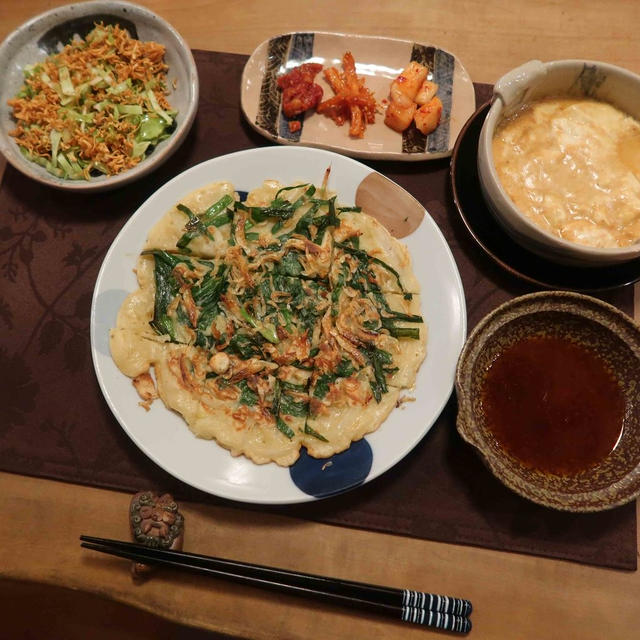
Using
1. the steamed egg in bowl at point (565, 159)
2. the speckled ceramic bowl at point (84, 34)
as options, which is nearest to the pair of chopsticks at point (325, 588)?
the steamed egg in bowl at point (565, 159)

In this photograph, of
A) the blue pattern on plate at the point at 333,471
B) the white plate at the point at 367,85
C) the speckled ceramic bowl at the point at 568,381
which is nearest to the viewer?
the speckled ceramic bowl at the point at 568,381

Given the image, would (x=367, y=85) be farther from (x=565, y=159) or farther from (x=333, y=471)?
(x=333, y=471)

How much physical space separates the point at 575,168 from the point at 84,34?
2.42 meters

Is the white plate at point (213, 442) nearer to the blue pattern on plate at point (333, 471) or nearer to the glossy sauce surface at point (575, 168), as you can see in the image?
the blue pattern on plate at point (333, 471)

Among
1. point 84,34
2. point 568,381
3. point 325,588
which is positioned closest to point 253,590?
point 325,588

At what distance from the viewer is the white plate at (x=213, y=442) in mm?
2162

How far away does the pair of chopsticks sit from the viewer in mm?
2141

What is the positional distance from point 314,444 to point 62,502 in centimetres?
116

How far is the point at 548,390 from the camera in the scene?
7.39ft

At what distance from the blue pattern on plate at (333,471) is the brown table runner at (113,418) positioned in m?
0.23

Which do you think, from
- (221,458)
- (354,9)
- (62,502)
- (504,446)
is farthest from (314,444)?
(354,9)

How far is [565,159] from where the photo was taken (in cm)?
228

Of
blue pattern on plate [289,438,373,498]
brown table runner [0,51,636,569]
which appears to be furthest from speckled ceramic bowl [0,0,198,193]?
blue pattern on plate [289,438,373,498]

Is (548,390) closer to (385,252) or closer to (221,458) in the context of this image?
(385,252)
